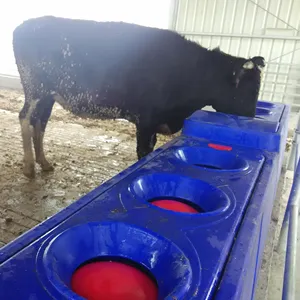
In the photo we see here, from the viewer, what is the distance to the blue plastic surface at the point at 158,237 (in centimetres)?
80

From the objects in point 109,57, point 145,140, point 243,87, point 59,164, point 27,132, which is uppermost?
point 109,57

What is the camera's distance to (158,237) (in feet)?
3.26

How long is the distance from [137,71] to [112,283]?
104 inches

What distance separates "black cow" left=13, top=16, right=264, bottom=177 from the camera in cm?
323

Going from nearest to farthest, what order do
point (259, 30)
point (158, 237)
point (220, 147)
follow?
point (158, 237) < point (220, 147) < point (259, 30)

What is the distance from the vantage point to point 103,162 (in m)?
4.13

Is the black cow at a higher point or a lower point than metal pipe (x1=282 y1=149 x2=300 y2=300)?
higher

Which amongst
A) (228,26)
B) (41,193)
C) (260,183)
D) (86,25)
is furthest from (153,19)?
(260,183)

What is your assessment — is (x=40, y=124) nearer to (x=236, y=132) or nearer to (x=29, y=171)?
(x=29, y=171)

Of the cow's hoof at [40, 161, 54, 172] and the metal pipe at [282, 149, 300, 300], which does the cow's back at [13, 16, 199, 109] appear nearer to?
the cow's hoof at [40, 161, 54, 172]

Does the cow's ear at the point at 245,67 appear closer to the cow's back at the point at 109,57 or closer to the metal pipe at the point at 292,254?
the cow's back at the point at 109,57

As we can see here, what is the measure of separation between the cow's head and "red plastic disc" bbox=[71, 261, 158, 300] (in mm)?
2541

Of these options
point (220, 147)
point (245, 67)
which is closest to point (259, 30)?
point (245, 67)

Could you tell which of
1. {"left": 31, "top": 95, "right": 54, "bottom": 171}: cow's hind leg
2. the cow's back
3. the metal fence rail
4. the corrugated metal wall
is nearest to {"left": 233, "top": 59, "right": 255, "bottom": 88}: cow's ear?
the cow's back
